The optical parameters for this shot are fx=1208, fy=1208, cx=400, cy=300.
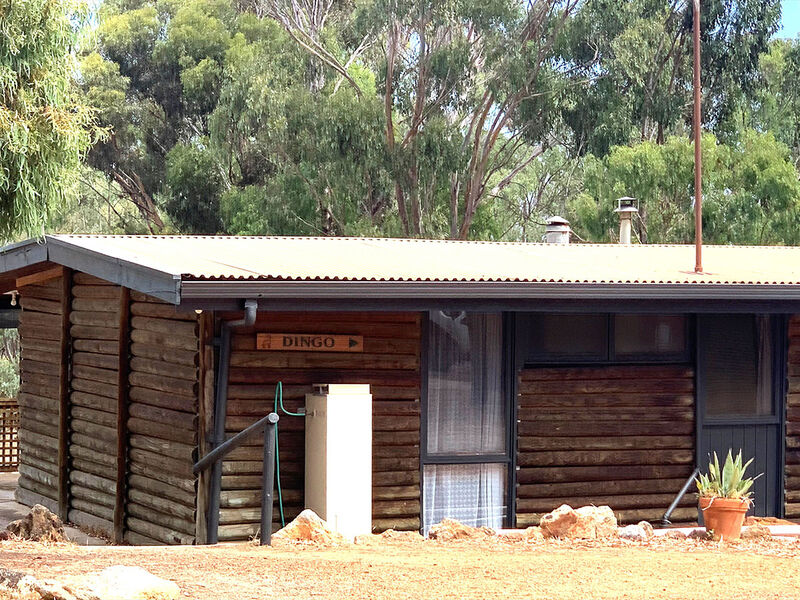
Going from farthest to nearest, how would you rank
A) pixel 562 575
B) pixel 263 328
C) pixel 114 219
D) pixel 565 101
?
pixel 114 219, pixel 565 101, pixel 263 328, pixel 562 575

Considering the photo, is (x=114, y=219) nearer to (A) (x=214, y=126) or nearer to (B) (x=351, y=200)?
(A) (x=214, y=126)

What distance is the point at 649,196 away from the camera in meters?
28.7

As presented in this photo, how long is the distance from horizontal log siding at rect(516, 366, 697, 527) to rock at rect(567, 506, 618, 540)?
154 cm

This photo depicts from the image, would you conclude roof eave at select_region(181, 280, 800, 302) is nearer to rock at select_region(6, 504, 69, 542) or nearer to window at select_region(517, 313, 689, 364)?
window at select_region(517, 313, 689, 364)

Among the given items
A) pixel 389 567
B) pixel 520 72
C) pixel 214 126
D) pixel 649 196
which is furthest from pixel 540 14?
pixel 389 567

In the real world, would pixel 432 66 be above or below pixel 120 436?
above

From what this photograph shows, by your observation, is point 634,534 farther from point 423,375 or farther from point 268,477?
point 268,477

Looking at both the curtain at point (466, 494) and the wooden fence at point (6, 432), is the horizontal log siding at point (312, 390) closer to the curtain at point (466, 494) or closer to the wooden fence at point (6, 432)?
the curtain at point (466, 494)

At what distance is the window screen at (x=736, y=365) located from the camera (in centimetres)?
1127

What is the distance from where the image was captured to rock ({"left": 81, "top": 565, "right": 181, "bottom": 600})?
19.6 feet

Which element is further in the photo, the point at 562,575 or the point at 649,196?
the point at 649,196

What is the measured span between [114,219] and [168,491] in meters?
37.5

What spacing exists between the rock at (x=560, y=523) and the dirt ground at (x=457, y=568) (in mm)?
238

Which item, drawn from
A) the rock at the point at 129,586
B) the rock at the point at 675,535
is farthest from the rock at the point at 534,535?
the rock at the point at 129,586
